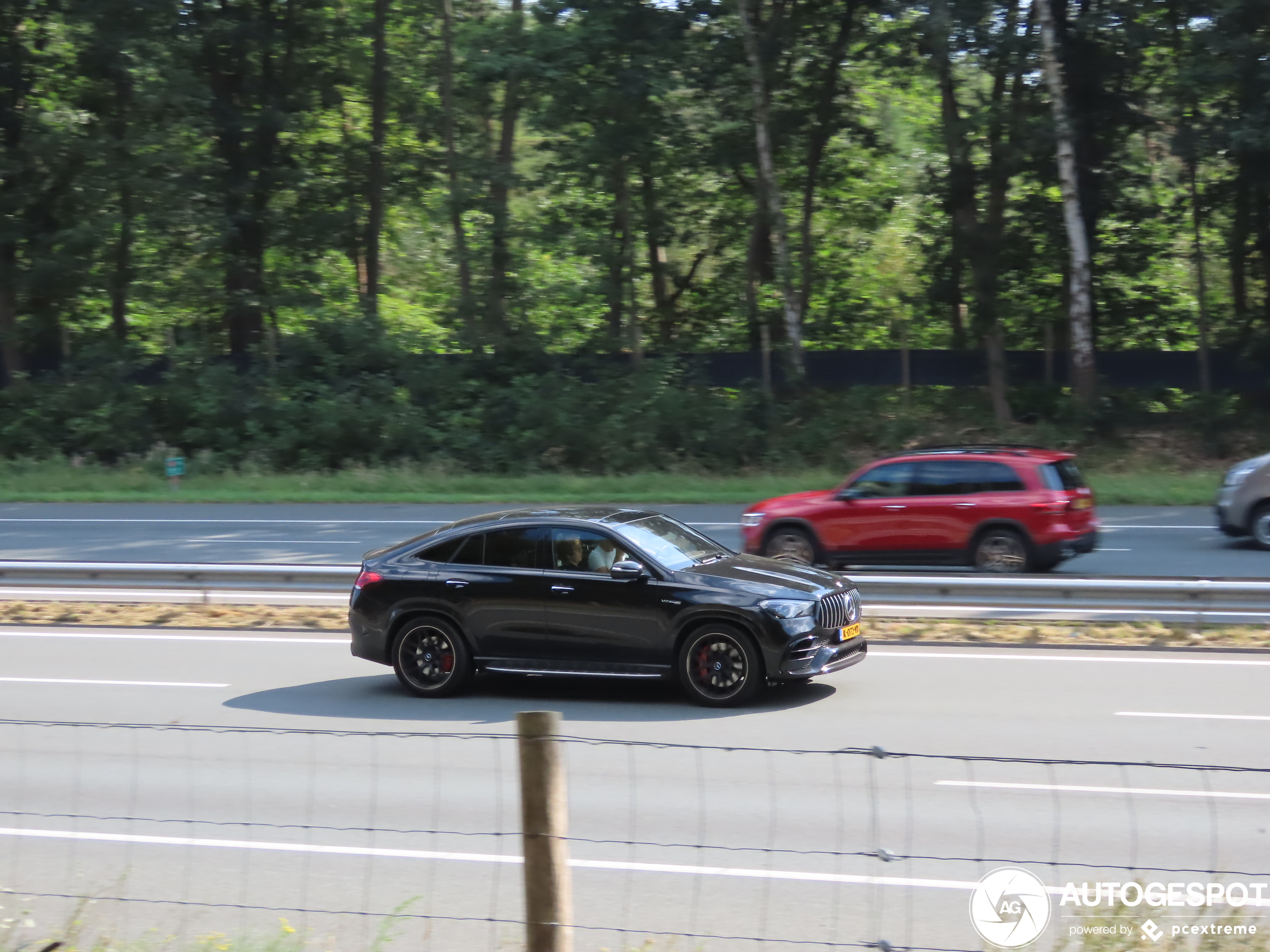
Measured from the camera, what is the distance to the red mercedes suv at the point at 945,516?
1582 centimetres

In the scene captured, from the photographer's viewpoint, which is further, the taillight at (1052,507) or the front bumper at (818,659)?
the taillight at (1052,507)

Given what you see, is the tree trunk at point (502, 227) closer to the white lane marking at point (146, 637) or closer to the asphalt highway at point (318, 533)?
Answer: the asphalt highway at point (318, 533)

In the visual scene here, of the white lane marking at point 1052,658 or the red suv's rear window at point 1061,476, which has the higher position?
the red suv's rear window at point 1061,476

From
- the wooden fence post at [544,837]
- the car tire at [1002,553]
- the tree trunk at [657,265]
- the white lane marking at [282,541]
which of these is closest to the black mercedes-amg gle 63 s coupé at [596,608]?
the wooden fence post at [544,837]

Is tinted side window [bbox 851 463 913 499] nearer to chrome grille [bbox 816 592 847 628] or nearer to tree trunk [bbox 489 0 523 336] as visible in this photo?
chrome grille [bbox 816 592 847 628]

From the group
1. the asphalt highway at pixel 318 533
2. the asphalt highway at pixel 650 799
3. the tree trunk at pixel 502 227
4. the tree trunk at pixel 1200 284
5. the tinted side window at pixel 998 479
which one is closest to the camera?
the asphalt highway at pixel 650 799

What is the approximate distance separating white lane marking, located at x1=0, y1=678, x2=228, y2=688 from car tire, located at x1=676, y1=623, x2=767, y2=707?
4.22 metres

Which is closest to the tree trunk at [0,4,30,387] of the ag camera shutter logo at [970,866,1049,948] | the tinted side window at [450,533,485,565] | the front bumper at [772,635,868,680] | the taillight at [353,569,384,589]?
the taillight at [353,569,384,589]

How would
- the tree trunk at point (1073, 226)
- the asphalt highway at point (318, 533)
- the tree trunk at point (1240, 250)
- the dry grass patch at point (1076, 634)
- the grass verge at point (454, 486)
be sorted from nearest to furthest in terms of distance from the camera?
the dry grass patch at point (1076, 634)
the asphalt highway at point (318, 533)
the grass verge at point (454, 486)
the tree trunk at point (1073, 226)
the tree trunk at point (1240, 250)

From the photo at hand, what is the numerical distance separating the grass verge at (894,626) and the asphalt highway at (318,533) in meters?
3.55

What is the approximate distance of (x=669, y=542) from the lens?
34.5 feet

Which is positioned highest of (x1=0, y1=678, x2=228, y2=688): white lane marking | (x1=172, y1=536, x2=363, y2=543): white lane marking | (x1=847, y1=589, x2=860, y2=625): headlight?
(x1=847, y1=589, x2=860, y2=625): headlight

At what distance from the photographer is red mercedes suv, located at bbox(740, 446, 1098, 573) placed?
15.8m

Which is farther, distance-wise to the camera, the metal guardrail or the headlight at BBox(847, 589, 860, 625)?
the metal guardrail
